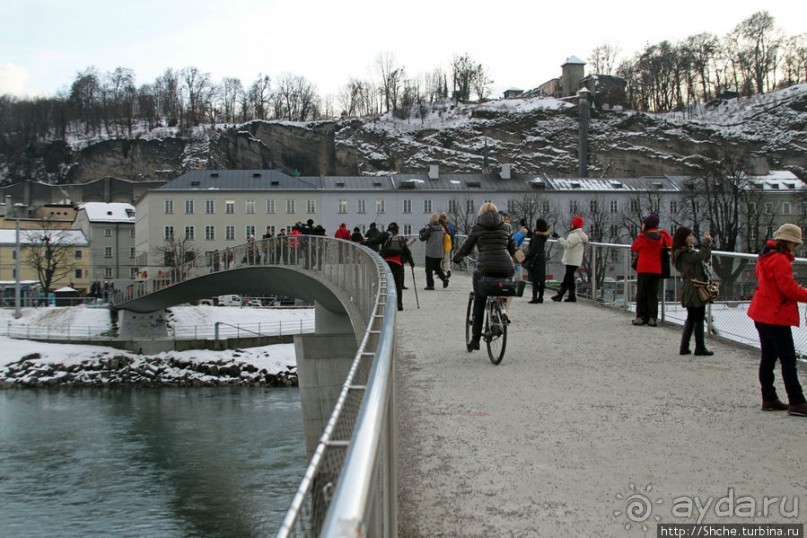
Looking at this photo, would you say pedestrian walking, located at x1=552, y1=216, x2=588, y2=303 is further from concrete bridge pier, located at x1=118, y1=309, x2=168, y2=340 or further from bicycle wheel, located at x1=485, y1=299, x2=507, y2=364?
concrete bridge pier, located at x1=118, y1=309, x2=168, y2=340

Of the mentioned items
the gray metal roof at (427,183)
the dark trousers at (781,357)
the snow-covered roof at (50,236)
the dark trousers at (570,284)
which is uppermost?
the gray metal roof at (427,183)

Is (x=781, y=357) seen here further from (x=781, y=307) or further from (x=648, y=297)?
(x=648, y=297)

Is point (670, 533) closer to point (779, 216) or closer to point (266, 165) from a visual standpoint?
point (779, 216)

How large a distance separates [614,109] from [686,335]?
4963 inches

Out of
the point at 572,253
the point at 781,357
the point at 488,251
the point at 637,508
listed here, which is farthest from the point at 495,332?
the point at 572,253

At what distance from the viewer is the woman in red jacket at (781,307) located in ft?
23.8

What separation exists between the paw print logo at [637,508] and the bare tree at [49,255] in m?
83.7

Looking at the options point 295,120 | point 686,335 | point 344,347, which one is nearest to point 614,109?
point 295,120

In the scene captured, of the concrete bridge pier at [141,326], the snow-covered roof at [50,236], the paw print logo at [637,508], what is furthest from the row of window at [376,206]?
the paw print logo at [637,508]

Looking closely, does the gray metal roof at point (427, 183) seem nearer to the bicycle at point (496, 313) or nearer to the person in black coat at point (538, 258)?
the person in black coat at point (538, 258)

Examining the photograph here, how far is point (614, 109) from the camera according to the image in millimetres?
131250

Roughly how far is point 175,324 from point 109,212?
47395mm

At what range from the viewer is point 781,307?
729cm

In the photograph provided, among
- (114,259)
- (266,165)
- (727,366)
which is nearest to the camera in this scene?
(727,366)
